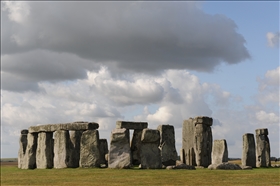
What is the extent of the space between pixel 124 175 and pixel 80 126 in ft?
24.3

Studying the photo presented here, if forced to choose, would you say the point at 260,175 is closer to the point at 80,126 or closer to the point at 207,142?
the point at 207,142

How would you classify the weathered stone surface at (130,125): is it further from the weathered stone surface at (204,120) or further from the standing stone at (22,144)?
the standing stone at (22,144)

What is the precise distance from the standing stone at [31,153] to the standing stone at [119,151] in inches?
307

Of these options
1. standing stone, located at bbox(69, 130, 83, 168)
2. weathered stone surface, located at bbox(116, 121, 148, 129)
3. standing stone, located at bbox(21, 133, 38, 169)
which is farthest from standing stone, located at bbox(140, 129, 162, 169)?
standing stone, located at bbox(21, 133, 38, 169)

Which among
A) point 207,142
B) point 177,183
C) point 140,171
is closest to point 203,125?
point 207,142

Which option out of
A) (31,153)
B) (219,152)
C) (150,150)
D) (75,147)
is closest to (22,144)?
(31,153)

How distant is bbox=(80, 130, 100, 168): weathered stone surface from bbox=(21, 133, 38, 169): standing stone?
532 cm

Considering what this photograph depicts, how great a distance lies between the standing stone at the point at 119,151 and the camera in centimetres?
2559

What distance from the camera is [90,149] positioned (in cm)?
2756

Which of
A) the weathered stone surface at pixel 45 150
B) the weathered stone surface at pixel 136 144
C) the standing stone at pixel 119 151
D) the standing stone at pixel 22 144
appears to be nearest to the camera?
the standing stone at pixel 119 151

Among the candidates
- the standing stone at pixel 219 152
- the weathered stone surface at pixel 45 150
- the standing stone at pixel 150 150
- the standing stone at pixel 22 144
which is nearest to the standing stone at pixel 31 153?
the weathered stone surface at pixel 45 150

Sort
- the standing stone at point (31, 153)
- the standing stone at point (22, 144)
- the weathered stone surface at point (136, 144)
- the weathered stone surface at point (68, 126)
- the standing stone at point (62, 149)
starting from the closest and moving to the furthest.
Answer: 1. the weathered stone surface at point (68, 126)
2. the standing stone at point (62, 149)
3. the weathered stone surface at point (136, 144)
4. the standing stone at point (31, 153)
5. the standing stone at point (22, 144)

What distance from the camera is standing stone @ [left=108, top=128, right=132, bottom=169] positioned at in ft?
84.0

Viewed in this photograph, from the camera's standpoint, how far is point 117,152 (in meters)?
25.8
